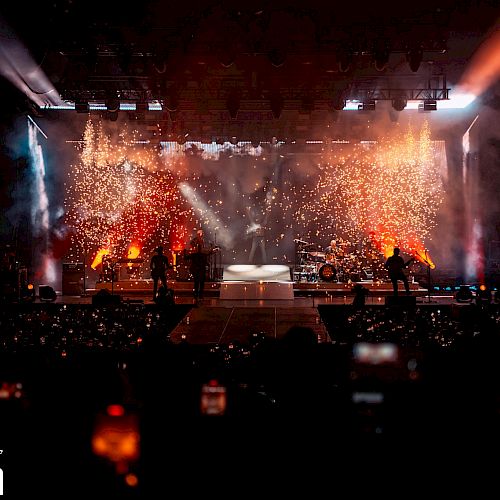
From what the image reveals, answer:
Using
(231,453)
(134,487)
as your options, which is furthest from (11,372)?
(231,453)

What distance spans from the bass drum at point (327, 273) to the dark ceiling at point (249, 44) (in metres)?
4.32

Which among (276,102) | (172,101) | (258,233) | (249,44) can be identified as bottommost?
(258,233)

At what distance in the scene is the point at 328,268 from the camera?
1619 cm

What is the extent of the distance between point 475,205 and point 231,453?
1622cm

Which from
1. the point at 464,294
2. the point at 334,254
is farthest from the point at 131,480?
the point at 334,254

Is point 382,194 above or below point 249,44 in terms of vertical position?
below

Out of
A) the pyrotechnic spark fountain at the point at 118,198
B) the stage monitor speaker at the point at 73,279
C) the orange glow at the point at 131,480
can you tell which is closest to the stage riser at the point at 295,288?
the stage monitor speaker at the point at 73,279

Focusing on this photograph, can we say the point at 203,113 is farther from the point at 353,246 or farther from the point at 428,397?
the point at 428,397

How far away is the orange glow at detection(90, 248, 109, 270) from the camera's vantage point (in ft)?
59.0

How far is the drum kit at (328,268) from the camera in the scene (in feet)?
53.2

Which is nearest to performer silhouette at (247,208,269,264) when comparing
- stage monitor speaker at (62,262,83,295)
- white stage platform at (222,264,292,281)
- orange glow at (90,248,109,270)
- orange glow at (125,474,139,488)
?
white stage platform at (222,264,292,281)

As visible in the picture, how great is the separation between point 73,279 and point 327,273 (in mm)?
6717

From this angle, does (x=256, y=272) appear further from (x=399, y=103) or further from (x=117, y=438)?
(x=117, y=438)

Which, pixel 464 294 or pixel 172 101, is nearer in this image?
pixel 464 294
